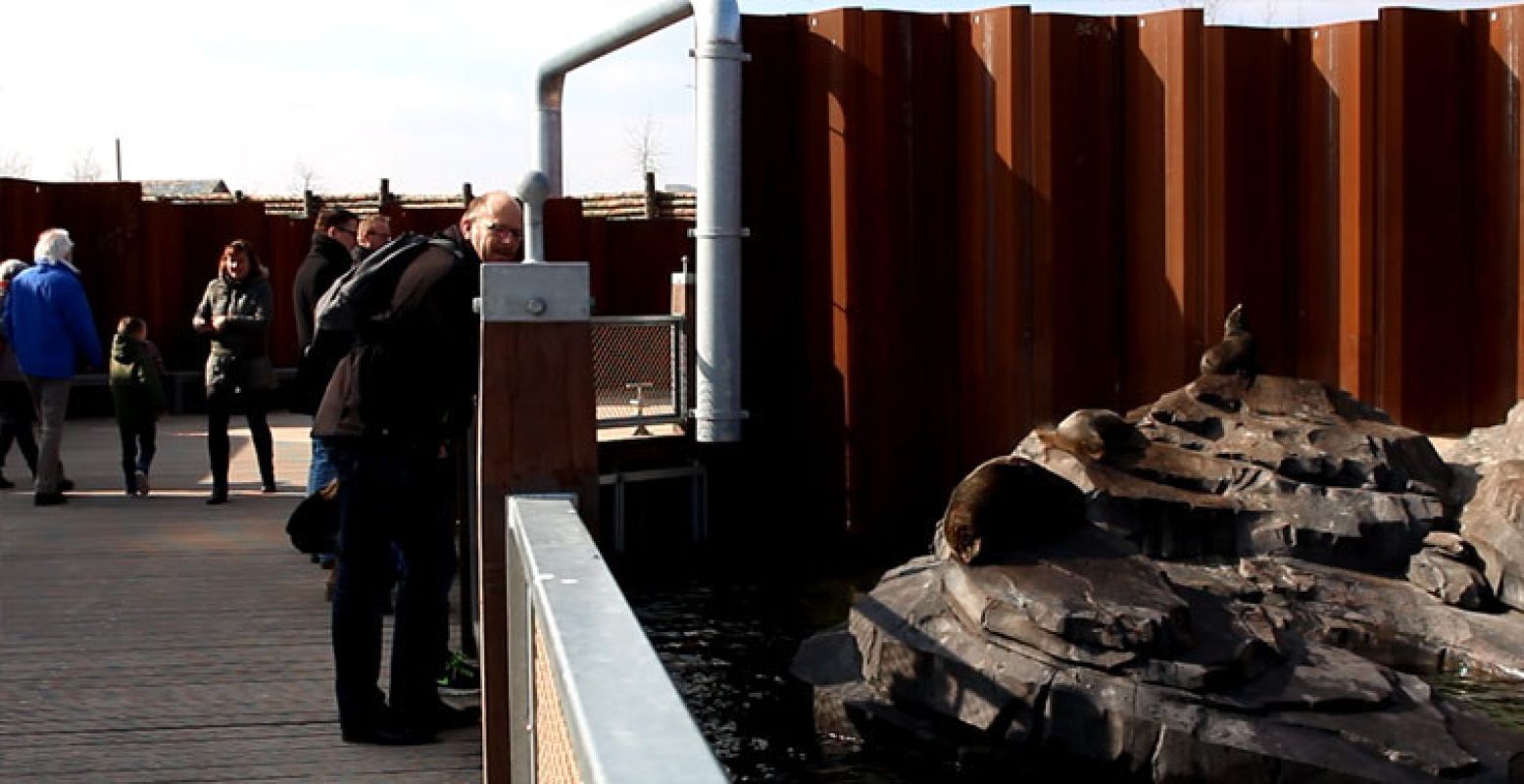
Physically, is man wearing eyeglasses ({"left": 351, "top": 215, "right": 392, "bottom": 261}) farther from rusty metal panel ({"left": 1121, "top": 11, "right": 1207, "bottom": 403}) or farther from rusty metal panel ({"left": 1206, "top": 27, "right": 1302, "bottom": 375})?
rusty metal panel ({"left": 1206, "top": 27, "right": 1302, "bottom": 375})

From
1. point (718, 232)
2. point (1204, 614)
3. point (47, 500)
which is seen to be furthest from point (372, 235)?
point (1204, 614)

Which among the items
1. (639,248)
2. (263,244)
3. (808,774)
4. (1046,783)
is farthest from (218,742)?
(263,244)

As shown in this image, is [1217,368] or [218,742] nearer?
[218,742]

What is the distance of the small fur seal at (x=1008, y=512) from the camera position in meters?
8.52

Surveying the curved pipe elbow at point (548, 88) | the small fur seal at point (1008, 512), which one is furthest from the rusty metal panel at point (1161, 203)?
the curved pipe elbow at point (548, 88)

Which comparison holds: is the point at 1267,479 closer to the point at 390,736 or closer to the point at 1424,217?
the point at 1424,217

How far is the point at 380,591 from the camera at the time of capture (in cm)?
525

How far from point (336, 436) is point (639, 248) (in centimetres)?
1216

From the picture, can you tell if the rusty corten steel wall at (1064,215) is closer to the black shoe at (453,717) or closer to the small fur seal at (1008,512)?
the small fur seal at (1008,512)

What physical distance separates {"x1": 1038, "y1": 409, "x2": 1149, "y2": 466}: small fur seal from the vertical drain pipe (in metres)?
2.10

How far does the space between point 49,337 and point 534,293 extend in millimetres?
7587

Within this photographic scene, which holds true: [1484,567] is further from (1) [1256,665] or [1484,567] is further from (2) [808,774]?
(2) [808,774]

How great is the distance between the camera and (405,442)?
201 inches

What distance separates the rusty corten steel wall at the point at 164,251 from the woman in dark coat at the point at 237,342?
6125 mm
